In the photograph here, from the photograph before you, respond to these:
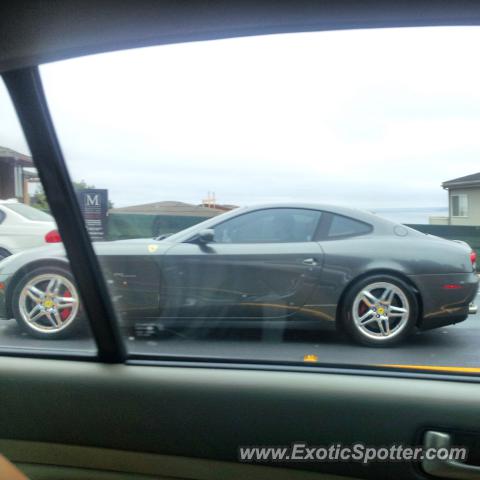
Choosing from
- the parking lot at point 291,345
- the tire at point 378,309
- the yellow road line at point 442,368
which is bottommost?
the yellow road line at point 442,368

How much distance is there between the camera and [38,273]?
8.82ft

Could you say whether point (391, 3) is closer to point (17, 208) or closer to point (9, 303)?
point (17, 208)

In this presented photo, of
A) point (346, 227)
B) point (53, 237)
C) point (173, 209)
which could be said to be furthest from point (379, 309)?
point (53, 237)

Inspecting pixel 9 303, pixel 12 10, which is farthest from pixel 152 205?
pixel 12 10

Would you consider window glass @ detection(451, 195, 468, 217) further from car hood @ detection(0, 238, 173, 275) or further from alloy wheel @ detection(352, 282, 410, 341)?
car hood @ detection(0, 238, 173, 275)

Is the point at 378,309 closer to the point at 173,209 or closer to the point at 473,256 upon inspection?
the point at 473,256

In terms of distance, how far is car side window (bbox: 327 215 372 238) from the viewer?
8.63 ft

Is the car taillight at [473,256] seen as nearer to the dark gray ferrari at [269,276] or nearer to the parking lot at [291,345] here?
the dark gray ferrari at [269,276]

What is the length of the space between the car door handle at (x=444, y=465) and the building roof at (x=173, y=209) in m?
1.41

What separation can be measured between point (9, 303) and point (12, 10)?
1.41 meters

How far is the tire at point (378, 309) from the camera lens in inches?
98.3

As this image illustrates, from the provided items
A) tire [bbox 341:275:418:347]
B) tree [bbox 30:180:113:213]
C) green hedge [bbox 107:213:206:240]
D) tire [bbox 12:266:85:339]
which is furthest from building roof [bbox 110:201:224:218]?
tire [bbox 341:275:418:347]

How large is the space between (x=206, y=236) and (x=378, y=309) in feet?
3.01

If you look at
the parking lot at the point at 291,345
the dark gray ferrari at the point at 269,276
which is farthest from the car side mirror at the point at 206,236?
the parking lot at the point at 291,345
